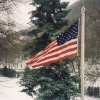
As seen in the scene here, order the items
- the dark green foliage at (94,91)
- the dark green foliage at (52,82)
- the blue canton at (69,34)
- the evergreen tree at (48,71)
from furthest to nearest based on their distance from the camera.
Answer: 1. the dark green foliage at (94,91)
2. the evergreen tree at (48,71)
3. the dark green foliage at (52,82)
4. the blue canton at (69,34)

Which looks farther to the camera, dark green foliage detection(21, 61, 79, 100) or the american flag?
dark green foliage detection(21, 61, 79, 100)

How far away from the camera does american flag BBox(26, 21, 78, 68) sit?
6567 mm

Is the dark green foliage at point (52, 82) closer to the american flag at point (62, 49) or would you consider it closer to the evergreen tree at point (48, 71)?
the evergreen tree at point (48, 71)

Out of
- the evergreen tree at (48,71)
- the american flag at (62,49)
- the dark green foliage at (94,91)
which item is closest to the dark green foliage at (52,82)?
the evergreen tree at (48,71)

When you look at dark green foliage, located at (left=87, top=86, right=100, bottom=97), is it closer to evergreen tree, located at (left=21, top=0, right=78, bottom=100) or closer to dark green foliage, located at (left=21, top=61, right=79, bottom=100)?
evergreen tree, located at (left=21, top=0, right=78, bottom=100)

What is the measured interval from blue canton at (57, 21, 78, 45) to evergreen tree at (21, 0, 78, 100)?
5765mm

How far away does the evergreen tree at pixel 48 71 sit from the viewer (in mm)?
12492

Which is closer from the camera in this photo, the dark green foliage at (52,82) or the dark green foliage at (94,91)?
the dark green foliage at (52,82)

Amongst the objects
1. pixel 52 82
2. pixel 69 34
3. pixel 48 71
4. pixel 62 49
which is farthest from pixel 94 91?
pixel 69 34

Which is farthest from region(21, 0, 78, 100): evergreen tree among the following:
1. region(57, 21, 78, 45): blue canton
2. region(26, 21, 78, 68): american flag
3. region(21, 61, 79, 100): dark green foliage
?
region(57, 21, 78, 45): blue canton

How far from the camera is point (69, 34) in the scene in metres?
6.66

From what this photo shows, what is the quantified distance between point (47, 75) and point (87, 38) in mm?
9135

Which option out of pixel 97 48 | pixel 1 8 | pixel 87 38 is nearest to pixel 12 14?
pixel 1 8

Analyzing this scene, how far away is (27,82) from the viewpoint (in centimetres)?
1298
